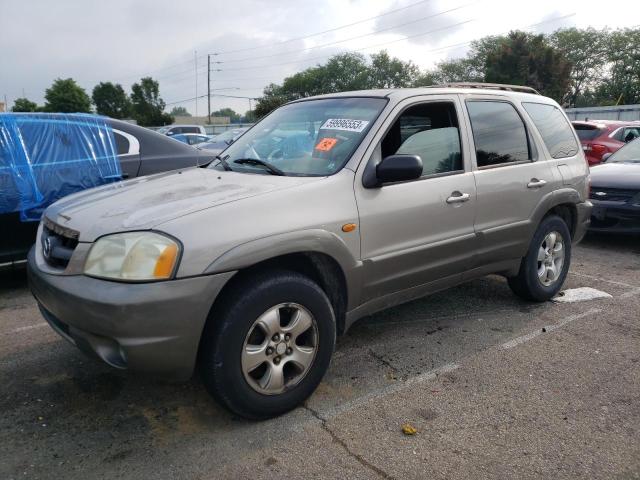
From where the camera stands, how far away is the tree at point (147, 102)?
57903mm

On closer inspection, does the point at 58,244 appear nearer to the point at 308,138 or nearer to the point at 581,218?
the point at 308,138

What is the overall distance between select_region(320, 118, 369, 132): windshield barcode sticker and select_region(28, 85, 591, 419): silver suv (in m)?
0.01

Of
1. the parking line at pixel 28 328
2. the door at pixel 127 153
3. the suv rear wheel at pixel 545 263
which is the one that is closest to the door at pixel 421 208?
the suv rear wheel at pixel 545 263

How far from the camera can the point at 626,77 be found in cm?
5947

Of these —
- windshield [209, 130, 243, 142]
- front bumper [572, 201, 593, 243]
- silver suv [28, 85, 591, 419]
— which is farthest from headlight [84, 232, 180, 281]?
windshield [209, 130, 243, 142]

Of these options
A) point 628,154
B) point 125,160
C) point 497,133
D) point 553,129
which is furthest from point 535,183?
point 628,154

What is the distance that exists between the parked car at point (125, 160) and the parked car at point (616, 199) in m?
4.94

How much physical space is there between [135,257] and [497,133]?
2863 millimetres

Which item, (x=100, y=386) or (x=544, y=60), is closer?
(x=100, y=386)

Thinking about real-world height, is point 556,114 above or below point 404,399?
above

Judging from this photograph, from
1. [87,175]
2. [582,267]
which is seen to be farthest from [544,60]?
[87,175]

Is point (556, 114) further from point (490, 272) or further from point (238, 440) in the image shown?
point (238, 440)

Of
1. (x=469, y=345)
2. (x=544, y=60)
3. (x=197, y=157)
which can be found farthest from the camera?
(x=544, y=60)

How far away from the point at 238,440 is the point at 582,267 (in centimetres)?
472
